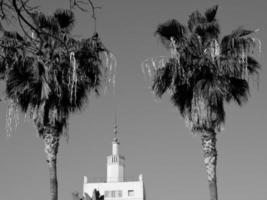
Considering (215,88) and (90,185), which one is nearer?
(215,88)

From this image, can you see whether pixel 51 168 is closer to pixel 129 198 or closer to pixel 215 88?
pixel 215 88

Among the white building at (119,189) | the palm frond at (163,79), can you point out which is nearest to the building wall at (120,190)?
the white building at (119,189)

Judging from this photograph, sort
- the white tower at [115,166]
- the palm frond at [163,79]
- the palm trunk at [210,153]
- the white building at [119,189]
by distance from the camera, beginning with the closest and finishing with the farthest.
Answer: the palm trunk at [210,153] < the palm frond at [163,79] < the white building at [119,189] < the white tower at [115,166]

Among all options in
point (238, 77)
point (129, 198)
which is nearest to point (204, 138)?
point (238, 77)

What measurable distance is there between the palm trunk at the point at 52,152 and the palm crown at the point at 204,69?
144 inches

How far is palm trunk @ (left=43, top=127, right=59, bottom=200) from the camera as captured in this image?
18.3m

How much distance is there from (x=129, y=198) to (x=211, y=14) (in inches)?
2729

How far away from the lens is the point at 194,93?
61.5 ft

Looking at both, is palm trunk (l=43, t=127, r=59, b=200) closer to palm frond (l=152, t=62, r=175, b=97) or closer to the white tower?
palm frond (l=152, t=62, r=175, b=97)

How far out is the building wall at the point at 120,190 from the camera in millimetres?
86125

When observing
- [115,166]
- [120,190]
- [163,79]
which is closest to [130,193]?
[120,190]

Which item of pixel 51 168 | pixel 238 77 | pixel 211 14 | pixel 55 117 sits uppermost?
pixel 211 14

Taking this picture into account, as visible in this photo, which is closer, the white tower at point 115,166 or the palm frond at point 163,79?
the palm frond at point 163,79

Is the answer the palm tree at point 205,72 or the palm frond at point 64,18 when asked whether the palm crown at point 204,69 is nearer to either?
the palm tree at point 205,72
